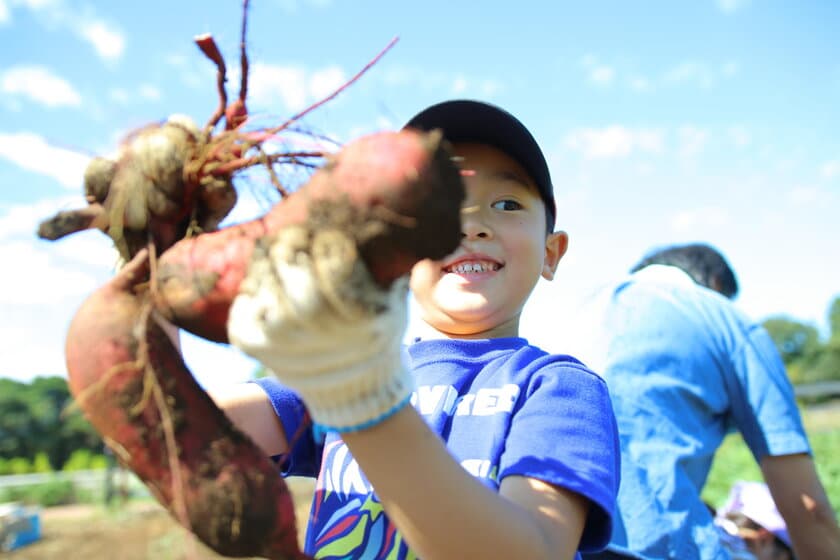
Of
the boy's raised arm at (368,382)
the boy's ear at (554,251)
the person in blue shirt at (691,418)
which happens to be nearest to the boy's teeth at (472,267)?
the boy's ear at (554,251)

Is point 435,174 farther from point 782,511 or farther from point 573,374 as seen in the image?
point 782,511

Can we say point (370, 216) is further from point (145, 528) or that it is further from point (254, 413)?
point (145, 528)

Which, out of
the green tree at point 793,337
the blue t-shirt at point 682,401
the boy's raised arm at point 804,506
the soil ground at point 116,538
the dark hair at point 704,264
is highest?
the dark hair at point 704,264

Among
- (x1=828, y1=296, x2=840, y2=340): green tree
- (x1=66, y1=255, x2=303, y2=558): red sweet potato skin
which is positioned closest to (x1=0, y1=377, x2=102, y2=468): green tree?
(x1=66, y1=255, x2=303, y2=558): red sweet potato skin

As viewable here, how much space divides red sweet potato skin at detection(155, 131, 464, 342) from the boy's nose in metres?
0.67

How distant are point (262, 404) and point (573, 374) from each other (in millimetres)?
721

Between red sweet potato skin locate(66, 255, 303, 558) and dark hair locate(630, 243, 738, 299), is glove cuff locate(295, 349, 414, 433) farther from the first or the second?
dark hair locate(630, 243, 738, 299)

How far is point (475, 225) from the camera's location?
5.23 ft

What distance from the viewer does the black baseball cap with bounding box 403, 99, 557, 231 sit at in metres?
1.63

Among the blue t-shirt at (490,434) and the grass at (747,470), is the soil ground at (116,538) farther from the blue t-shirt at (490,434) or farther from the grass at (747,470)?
the blue t-shirt at (490,434)

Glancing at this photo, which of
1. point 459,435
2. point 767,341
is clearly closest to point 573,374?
point 459,435

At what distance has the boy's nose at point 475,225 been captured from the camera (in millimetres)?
1593

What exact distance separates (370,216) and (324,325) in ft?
0.48

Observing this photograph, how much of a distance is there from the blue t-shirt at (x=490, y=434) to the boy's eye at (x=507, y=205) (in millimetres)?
321
